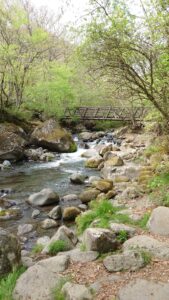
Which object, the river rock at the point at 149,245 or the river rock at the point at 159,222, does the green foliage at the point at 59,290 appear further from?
the river rock at the point at 159,222

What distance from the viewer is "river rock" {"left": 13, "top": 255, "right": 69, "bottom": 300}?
12.6 feet

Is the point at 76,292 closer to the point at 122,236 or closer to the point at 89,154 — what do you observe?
the point at 122,236

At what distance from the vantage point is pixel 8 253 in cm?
443

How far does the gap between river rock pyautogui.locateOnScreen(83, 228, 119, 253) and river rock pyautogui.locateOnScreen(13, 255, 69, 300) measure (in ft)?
1.49

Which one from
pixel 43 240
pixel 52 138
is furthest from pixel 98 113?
pixel 43 240

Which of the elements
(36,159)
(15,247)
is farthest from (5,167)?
(15,247)

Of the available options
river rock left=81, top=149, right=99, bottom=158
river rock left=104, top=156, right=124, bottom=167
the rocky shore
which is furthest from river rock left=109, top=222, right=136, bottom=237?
river rock left=81, top=149, right=99, bottom=158

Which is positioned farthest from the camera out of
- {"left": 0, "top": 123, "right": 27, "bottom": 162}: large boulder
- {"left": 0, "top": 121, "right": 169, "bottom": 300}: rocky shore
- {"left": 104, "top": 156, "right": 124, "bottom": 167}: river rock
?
{"left": 0, "top": 123, "right": 27, "bottom": 162}: large boulder

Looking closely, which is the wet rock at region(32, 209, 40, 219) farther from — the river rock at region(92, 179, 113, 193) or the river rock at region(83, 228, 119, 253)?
the river rock at region(83, 228, 119, 253)

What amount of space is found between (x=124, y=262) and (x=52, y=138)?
531 inches

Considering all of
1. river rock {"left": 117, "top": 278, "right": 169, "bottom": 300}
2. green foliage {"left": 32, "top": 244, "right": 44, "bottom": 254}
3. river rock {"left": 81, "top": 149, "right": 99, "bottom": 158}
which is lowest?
green foliage {"left": 32, "top": 244, "right": 44, "bottom": 254}

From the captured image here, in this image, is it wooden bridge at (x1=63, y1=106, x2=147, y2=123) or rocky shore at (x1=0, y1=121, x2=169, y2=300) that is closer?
rocky shore at (x1=0, y1=121, x2=169, y2=300)

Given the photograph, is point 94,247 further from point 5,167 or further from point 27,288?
point 5,167

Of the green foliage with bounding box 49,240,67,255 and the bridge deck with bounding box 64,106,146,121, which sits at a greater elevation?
the bridge deck with bounding box 64,106,146,121
